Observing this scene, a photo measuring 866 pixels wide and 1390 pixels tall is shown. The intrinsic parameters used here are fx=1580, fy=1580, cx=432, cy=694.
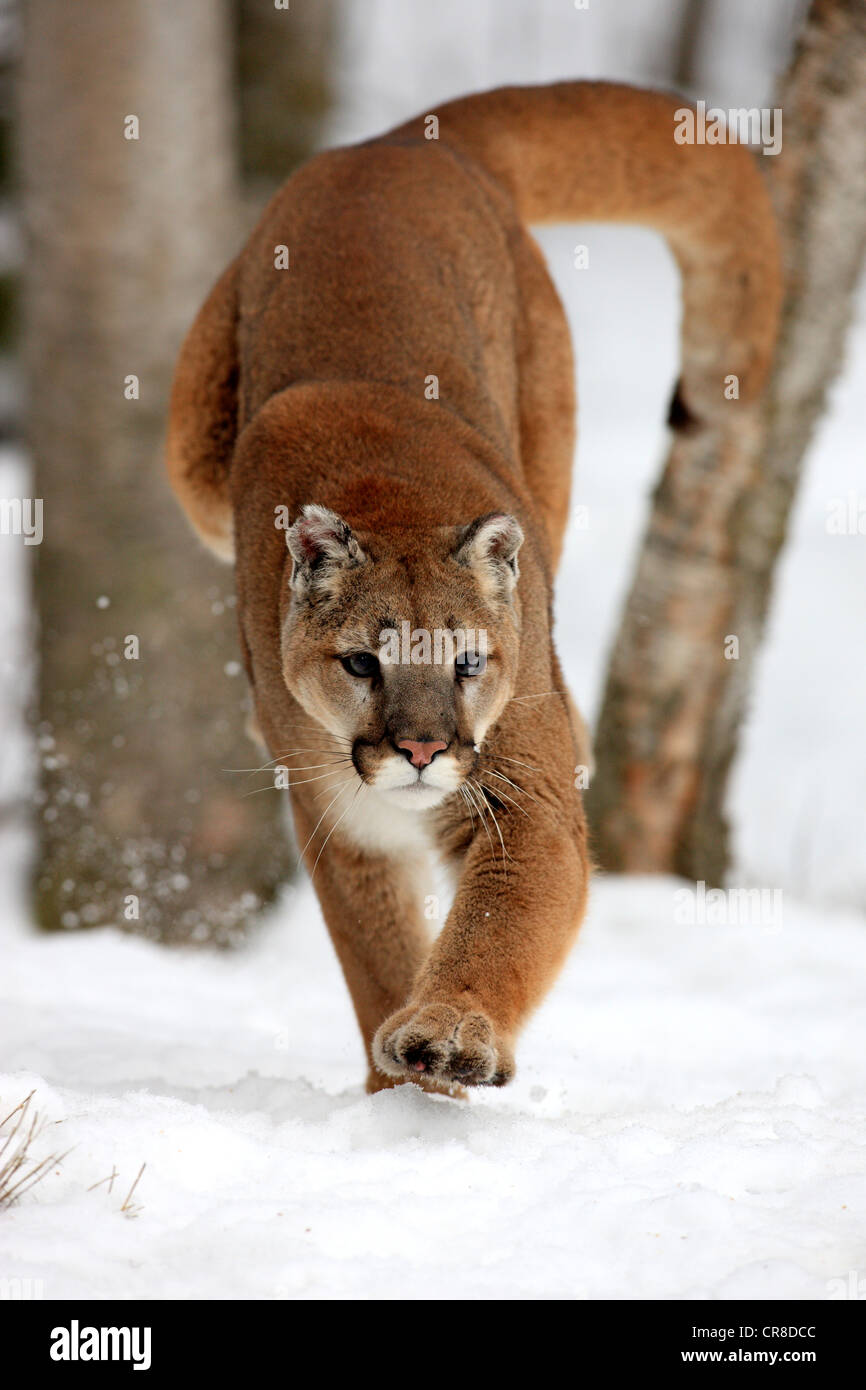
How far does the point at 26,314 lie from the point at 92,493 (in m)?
0.82

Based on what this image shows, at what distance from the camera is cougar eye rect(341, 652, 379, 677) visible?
11.3 ft

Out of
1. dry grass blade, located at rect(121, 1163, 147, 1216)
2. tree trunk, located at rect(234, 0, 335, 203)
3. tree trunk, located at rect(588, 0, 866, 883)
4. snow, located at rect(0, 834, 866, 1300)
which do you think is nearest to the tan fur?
snow, located at rect(0, 834, 866, 1300)

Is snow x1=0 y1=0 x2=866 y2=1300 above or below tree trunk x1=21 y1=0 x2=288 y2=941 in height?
below

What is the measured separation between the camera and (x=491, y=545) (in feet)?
11.6

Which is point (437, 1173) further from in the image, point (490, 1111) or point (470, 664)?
point (470, 664)

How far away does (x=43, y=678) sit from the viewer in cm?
686

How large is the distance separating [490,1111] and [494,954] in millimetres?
328

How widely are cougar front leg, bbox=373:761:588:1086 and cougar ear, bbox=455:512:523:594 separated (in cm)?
55

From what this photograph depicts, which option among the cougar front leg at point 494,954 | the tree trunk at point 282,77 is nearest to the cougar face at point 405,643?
the cougar front leg at point 494,954

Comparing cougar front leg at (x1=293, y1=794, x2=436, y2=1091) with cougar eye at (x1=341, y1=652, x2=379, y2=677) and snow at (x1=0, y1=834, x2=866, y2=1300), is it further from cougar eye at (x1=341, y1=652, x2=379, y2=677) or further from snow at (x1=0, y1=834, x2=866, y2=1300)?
cougar eye at (x1=341, y1=652, x2=379, y2=677)

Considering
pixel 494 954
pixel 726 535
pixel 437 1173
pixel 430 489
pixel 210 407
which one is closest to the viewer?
pixel 437 1173

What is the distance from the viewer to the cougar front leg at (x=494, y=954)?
3107 millimetres

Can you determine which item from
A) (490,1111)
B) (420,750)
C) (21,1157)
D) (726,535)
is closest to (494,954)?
(490,1111)

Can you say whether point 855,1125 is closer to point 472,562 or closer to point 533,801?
point 533,801
